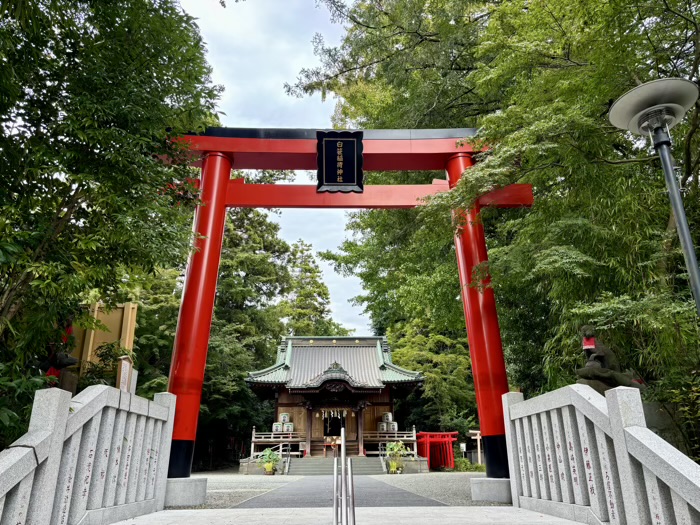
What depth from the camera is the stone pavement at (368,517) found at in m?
3.49

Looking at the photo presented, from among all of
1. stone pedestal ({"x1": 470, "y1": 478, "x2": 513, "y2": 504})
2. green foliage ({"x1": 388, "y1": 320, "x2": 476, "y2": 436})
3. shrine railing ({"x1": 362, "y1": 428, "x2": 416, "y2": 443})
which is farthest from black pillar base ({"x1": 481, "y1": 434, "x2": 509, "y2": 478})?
shrine railing ({"x1": 362, "y1": 428, "x2": 416, "y2": 443})

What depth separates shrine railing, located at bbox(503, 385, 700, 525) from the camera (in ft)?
7.53

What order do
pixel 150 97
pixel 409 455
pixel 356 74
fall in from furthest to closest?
pixel 409 455
pixel 356 74
pixel 150 97

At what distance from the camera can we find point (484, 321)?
5.84m

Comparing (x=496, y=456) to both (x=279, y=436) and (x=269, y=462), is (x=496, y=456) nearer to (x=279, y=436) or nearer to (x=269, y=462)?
(x=269, y=462)

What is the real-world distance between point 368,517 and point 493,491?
71.2 inches

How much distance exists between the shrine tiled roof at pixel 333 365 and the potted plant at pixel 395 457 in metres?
2.71

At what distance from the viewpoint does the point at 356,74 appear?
31.3 ft

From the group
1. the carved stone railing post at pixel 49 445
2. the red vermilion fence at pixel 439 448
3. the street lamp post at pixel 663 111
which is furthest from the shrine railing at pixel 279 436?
the street lamp post at pixel 663 111

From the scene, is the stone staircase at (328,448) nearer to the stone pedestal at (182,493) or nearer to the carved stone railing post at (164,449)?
the stone pedestal at (182,493)

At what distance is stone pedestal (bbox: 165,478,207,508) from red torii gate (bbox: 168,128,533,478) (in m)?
0.17

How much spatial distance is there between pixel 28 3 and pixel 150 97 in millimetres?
1076

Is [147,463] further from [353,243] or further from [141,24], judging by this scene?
[353,243]

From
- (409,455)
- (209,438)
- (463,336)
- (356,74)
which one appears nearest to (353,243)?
(356,74)
